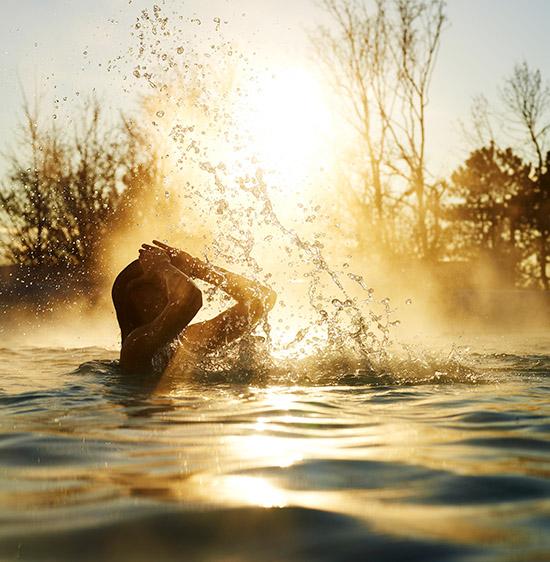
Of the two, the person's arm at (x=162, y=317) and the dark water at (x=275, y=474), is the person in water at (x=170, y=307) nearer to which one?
the person's arm at (x=162, y=317)

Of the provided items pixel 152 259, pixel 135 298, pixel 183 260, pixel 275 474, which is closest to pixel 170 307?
pixel 152 259

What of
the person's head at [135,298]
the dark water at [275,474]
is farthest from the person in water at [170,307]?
the dark water at [275,474]

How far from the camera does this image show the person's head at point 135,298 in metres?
5.60

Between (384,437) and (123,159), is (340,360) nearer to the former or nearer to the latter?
(384,437)

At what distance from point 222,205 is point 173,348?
1.79 m

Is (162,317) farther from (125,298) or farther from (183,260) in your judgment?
(125,298)

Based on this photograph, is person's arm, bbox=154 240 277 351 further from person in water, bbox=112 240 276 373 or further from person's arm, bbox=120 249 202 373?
person's arm, bbox=120 249 202 373

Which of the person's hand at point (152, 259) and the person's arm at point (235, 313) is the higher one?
the person's hand at point (152, 259)

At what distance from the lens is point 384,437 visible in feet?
10.3

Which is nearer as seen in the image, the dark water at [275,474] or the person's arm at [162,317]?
the dark water at [275,474]

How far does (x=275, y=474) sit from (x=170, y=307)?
2.65 m

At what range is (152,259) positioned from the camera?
5.32 meters

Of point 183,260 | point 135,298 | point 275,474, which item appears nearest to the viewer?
point 275,474

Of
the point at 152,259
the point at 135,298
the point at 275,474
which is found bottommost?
the point at 275,474
